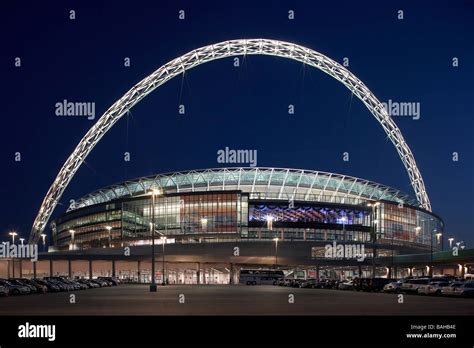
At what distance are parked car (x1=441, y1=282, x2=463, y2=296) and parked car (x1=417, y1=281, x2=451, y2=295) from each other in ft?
2.09

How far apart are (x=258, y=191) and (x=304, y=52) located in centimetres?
4207

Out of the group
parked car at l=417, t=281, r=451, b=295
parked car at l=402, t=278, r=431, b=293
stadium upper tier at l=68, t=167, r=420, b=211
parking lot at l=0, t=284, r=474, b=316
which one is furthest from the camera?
stadium upper tier at l=68, t=167, r=420, b=211

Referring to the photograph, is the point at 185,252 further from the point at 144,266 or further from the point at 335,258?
the point at 335,258

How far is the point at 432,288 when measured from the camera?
50.5 metres

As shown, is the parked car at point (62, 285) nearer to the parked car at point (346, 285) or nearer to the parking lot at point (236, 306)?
the parking lot at point (236, 306)

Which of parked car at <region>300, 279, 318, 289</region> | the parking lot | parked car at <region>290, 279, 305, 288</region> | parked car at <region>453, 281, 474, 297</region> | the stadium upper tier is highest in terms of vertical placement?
the stadium upper tier

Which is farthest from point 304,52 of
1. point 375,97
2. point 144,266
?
point 144,266

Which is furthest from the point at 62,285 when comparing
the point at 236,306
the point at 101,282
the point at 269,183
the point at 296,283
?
the point at 269,183

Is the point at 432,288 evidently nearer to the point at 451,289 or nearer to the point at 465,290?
the point at 451,289

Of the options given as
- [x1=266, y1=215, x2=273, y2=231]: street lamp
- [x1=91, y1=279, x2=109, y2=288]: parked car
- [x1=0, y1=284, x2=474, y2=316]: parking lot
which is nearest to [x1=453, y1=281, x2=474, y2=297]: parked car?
[x1=0, y1=284, x2=474, y2=316]: parking lot

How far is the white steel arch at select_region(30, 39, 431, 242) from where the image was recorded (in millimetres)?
102750

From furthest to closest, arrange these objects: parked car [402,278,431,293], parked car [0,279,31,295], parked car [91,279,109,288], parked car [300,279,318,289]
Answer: parked car [91,279,109,288]
parked car [300,279,318,289]
parked car [402,278,431,293]
parked car [0,279,31,295]

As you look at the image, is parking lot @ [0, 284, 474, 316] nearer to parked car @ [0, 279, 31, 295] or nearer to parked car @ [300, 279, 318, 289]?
parked car @ [0, 279, 31, 295]
